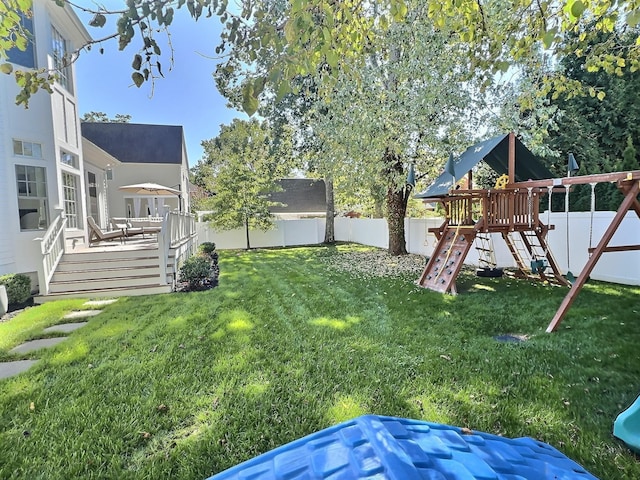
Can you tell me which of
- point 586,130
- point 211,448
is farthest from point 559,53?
point 586,130

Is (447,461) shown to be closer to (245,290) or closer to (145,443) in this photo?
(145,443)

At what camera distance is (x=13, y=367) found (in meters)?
3.94

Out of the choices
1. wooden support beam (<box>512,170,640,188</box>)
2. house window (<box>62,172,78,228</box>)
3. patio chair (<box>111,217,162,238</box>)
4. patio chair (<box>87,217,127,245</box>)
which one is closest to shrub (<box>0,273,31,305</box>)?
house window (<box>62,172,78,228</box>)

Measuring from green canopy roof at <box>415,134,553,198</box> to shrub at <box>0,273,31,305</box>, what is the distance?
8.50m

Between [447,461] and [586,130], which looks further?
[586,130]

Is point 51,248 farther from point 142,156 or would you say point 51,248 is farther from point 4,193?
point 142,156

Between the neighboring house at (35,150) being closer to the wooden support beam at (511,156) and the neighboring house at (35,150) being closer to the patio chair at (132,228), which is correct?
the patio chair at (132,228)

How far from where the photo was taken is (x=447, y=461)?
1330mm

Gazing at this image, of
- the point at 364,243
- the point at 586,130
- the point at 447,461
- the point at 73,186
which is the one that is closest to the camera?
the point at 447,461

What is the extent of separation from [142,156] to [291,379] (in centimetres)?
2069

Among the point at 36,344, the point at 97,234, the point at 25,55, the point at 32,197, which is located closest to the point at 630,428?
the point at 36,344

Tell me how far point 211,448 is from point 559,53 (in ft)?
21.5

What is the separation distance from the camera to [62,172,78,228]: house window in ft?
29.5

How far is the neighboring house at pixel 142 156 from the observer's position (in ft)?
66.2
